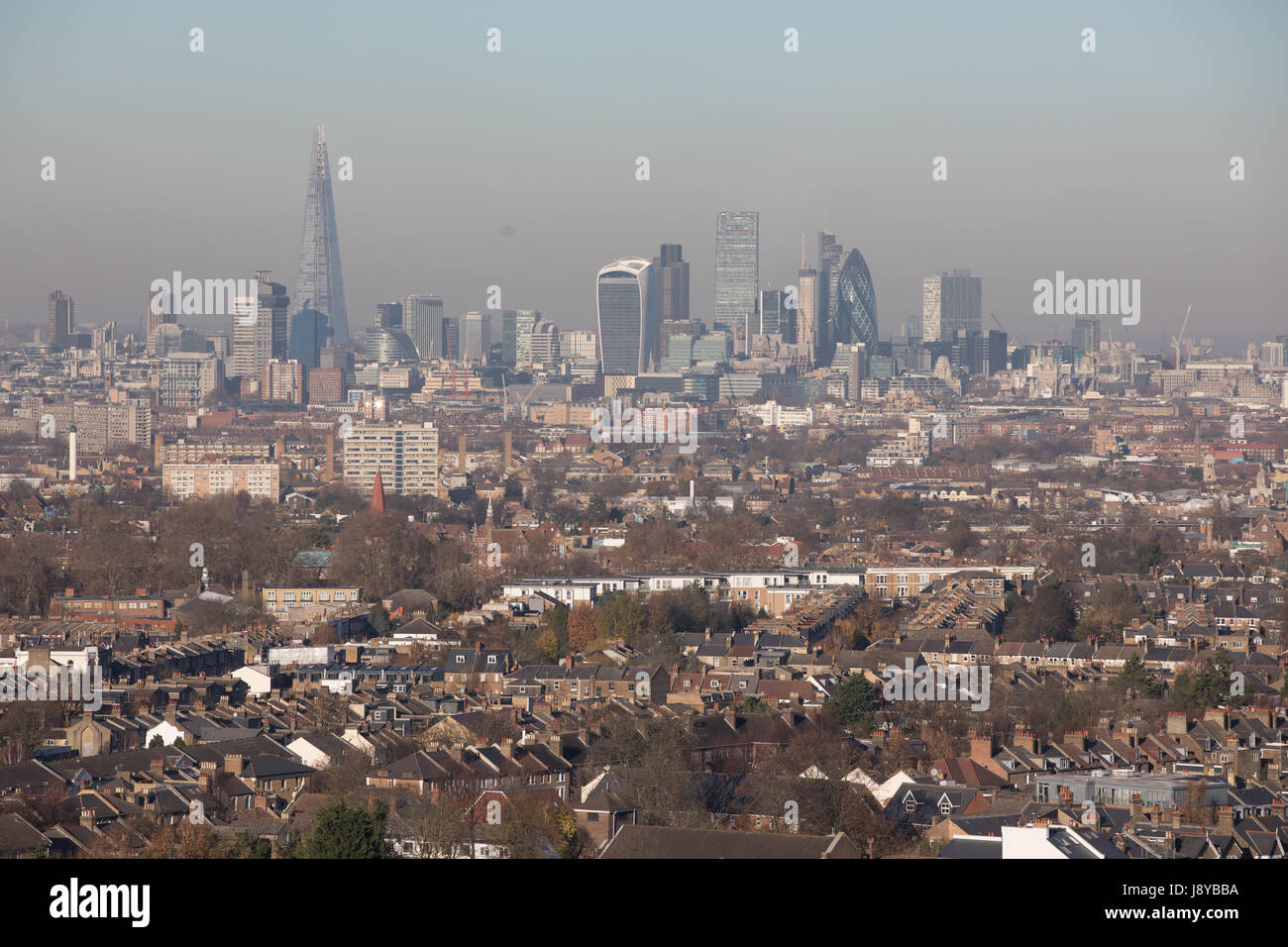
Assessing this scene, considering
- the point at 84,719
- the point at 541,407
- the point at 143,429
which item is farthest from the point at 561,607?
the point at 541,407

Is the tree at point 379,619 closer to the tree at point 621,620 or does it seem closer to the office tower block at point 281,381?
the tree at point 621,620

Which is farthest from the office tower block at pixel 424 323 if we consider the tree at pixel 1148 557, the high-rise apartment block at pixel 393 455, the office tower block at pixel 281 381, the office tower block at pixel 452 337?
the tree at pixel 1148 557

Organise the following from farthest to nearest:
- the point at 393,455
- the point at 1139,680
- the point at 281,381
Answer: the point at 281,381 < the point at 393,455 < the point at 1139,680

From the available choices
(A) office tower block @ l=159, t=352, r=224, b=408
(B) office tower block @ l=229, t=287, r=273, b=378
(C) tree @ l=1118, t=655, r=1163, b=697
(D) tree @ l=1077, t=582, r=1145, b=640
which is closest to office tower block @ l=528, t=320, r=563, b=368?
(B) office tower block @ l=229, t=287, r=273, b=378

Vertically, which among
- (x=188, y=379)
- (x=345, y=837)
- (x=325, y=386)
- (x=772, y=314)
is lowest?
(x=325, y=386)

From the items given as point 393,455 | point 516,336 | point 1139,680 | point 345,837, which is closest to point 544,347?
point 516,336

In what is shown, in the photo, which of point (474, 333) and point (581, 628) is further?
point (474, 333)

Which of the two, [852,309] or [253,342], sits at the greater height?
[852,309]

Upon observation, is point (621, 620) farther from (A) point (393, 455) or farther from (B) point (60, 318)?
(B) point (60, 318)
